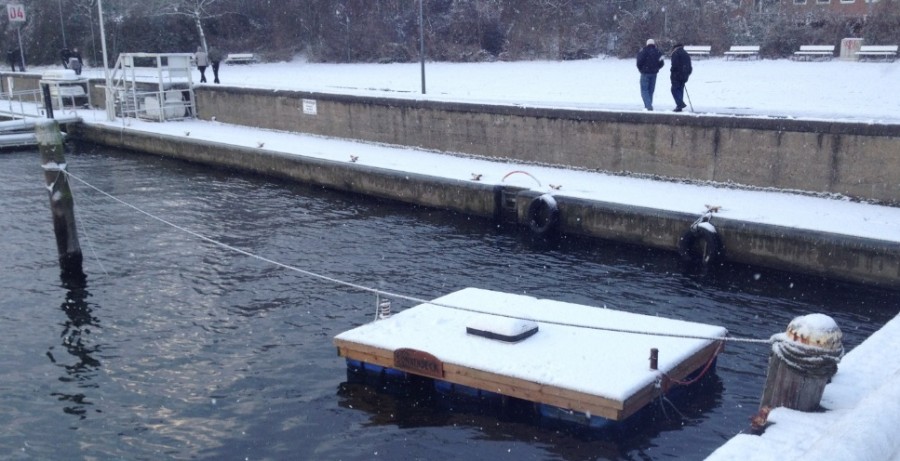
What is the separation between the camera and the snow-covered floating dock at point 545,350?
8.82 meters

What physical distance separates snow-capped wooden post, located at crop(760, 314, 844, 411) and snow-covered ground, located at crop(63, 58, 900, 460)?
131 millimetres

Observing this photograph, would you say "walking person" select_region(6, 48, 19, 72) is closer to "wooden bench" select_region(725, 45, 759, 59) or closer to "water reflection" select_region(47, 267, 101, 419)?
"wooden bench" select_region(725, 45, 759, 59)

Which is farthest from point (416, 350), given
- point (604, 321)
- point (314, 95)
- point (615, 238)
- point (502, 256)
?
point (314, 95)

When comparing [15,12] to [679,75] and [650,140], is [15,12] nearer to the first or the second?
[679,75]

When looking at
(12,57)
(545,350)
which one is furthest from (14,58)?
(545,350)

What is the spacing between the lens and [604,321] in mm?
10703

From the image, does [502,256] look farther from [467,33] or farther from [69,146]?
[467,33]

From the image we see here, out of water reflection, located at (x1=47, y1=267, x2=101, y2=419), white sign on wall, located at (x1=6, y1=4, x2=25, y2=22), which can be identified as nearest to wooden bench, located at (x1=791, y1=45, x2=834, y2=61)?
water reflection, located at (x1=47, y1=267, x2=101, y2=419)

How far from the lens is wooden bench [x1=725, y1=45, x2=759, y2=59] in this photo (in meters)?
36.2

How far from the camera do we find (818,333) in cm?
614

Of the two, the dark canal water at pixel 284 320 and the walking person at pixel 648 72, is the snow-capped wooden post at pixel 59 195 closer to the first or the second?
the dark canal water at pixel 284 320

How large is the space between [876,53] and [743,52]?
18.2 feet

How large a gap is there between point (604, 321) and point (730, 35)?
32.7m

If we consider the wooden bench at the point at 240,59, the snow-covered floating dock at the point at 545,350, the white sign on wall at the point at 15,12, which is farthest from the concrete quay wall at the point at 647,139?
the white sign on wall at the point at 15,12
